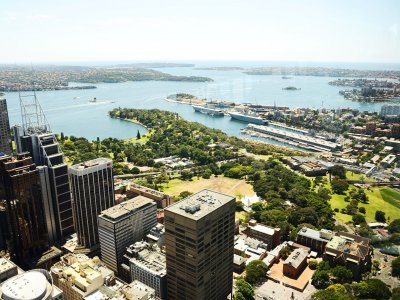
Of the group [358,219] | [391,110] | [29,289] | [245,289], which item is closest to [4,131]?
[29,289]

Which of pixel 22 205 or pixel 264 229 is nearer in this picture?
pixel 22 205

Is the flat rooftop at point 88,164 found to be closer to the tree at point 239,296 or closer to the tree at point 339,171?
the tree at point 239,296

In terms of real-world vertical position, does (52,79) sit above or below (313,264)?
above

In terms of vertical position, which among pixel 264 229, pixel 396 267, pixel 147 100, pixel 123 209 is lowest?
pixel 396 267

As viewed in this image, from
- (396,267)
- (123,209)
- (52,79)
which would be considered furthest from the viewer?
(52,79)

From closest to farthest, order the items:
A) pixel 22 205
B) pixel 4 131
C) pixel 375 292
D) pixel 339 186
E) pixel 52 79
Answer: pixel 375 292 < pixel 22 205 < pixel 339 186 < pixel 4 131 < pixel 52 79

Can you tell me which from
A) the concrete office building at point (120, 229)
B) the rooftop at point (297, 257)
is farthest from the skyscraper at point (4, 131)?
the rooftop at point (297, 257)

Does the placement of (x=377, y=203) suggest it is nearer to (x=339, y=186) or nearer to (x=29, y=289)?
(x=339, y=186)
